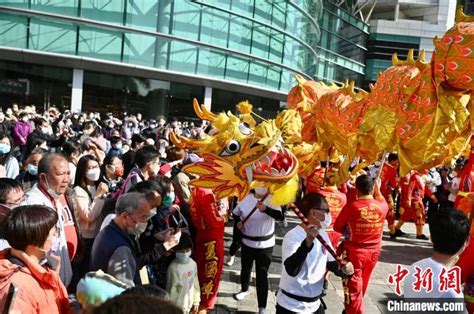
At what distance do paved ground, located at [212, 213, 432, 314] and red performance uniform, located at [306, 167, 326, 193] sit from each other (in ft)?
3.86

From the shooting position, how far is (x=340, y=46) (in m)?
37.5

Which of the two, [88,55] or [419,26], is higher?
[419,26]

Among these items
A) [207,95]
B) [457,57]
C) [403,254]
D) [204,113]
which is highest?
[207,95]

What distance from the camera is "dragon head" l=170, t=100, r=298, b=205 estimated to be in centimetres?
342

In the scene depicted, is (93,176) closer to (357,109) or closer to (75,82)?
(357,109)

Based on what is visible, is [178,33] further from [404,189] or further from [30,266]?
[30,266]

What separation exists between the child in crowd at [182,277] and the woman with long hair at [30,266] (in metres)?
1.26

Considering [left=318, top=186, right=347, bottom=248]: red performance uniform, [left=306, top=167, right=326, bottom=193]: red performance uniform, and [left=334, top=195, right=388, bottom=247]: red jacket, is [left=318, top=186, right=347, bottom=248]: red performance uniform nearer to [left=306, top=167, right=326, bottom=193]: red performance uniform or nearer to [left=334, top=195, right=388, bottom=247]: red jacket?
[left=306, top=167, right=326, bottom=193]: red performance uniform

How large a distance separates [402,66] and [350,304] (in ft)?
8.43

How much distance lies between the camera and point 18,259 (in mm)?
2016

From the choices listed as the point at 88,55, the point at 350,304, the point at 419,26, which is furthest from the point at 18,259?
the point at 419,26

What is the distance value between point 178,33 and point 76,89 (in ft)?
17.7

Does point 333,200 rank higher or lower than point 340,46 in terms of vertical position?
lower

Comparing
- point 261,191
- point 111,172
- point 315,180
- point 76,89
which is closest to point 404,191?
point 315,180
